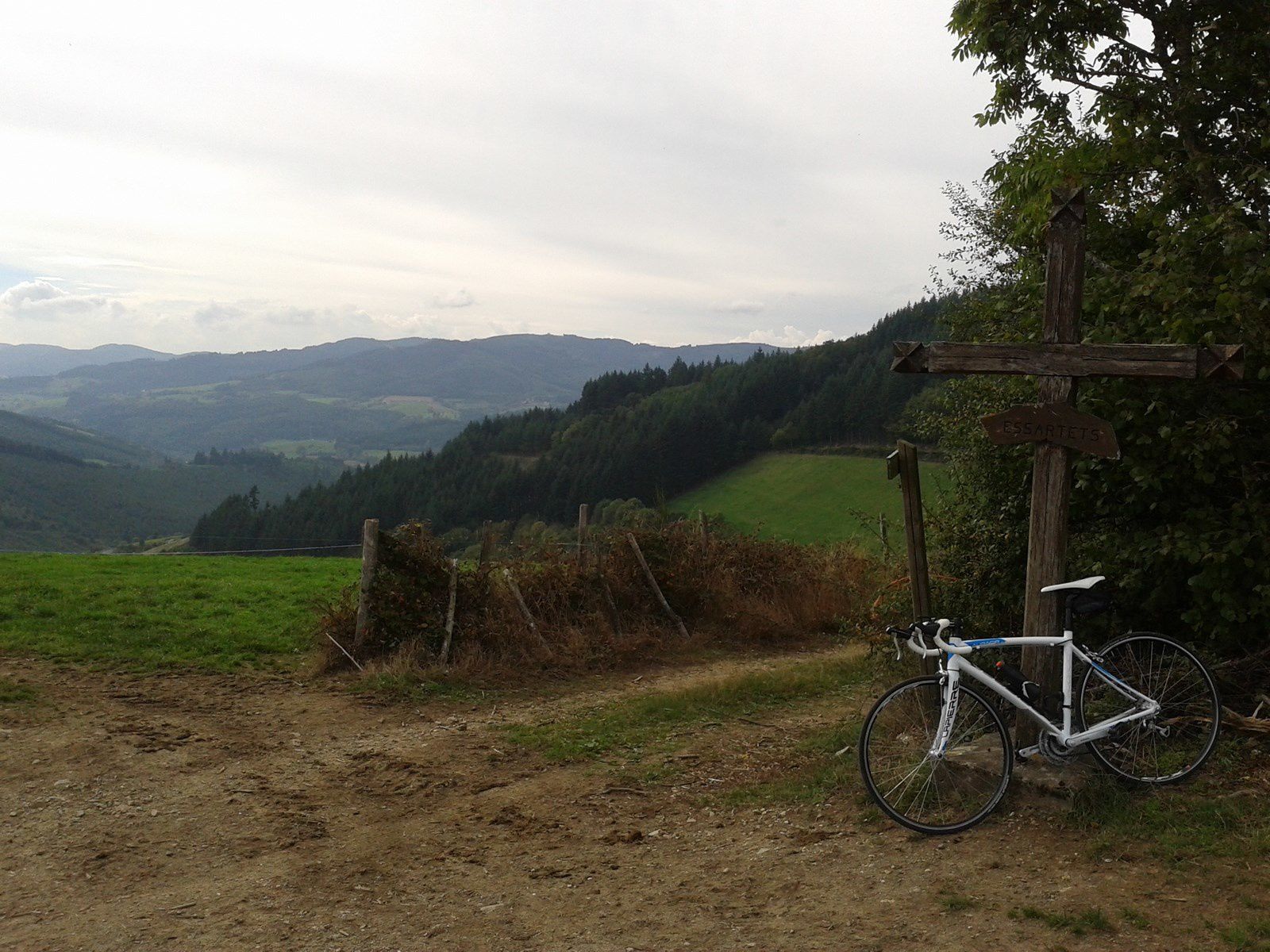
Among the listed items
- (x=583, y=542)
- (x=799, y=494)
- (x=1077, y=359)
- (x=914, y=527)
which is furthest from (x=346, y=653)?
(x=799, y=494)

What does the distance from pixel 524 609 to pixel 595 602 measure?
1.30 metres

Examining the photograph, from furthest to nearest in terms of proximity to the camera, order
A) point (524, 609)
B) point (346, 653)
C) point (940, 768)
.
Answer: point (524, 609), point (346, 653), point (940, 768)

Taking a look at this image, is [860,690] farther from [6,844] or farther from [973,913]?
[6,844]

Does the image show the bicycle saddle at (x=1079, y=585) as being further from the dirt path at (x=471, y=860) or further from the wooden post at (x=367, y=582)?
the wooden post at (x=367, y=582)

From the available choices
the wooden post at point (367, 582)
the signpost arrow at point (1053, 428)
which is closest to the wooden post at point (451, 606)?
the wooden post at point (367, 582)

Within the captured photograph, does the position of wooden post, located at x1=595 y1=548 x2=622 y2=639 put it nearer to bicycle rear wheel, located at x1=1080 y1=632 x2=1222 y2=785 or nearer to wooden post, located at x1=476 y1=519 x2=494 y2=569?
wooden post, located at x1=476 y1=519 x2=494 y2=569

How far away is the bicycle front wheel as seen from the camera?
5.43 meters

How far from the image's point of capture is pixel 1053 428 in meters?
5.71

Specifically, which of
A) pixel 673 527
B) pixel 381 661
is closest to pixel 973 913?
pixel 381 661

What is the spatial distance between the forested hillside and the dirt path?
5825cm

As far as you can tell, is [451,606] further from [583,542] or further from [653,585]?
[653,585]

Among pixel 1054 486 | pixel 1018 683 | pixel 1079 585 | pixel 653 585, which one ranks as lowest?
pixel 653 585

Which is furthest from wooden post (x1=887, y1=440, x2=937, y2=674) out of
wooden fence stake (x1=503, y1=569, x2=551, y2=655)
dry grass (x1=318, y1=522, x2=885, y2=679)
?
wooden fence stake (x1=503, y1=569, x2=551, y2=655)

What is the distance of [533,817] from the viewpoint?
661 centimetres
